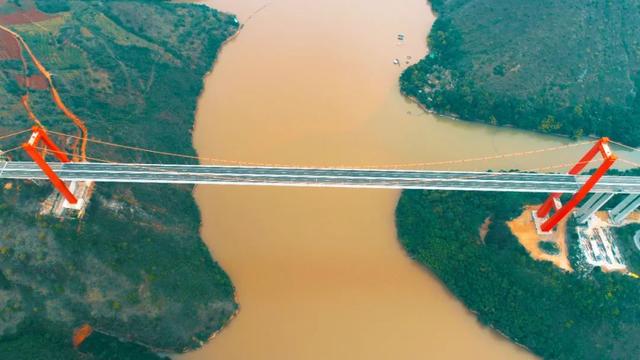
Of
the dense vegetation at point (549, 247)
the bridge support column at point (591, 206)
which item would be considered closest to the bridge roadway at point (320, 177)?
the bridge support column at point (591, 206)

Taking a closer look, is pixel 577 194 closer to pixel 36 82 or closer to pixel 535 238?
pixel 535 238

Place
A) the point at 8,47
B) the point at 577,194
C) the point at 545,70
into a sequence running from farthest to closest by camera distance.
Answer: the point at 545,70 → the point at 8,47 → the point at 577,194

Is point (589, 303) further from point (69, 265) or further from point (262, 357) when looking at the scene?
point (69, 265)

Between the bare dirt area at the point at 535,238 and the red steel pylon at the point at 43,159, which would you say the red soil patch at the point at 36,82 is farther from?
the bare dirt area at the point at 535,238

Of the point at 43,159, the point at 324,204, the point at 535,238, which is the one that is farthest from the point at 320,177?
the point at 43,159

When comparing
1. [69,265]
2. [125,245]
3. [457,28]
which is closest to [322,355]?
[125,245]
